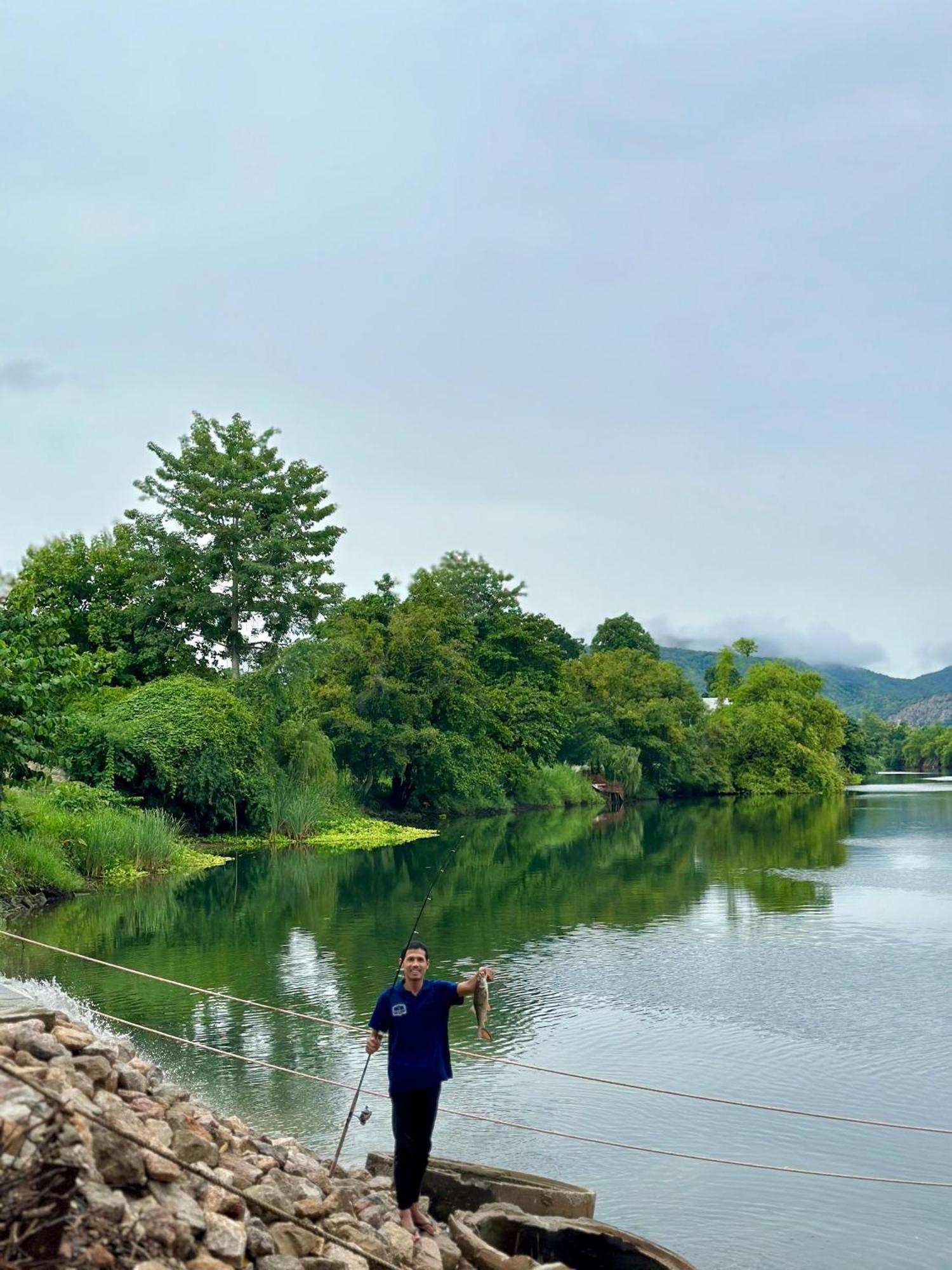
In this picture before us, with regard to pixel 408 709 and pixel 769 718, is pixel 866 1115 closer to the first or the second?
pixel 408 709

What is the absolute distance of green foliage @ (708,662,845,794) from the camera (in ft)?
251

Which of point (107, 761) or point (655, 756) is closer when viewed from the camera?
point (107, 761)

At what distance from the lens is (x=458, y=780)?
49594 millimetres

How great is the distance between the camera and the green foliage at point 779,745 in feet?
251

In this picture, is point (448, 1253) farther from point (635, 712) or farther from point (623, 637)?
point (623, 637)

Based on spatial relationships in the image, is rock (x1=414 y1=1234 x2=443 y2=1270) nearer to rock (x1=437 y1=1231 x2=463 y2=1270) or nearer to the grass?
rock (x1=437 y1=1231 x2=463 y2=1270)

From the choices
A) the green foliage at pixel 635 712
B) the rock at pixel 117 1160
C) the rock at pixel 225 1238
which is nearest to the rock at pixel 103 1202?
the rock at pixel 117 1160

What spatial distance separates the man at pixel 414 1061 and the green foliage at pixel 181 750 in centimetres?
2601

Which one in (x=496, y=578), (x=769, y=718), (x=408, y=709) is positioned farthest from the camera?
(x=769, y=718)

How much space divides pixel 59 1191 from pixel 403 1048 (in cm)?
257

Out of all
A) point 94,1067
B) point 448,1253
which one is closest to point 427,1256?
point 448,1253

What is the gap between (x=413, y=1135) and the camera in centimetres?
705

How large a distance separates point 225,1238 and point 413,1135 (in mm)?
1700

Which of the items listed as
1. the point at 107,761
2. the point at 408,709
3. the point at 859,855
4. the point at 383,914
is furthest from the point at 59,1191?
the point at 408,709
